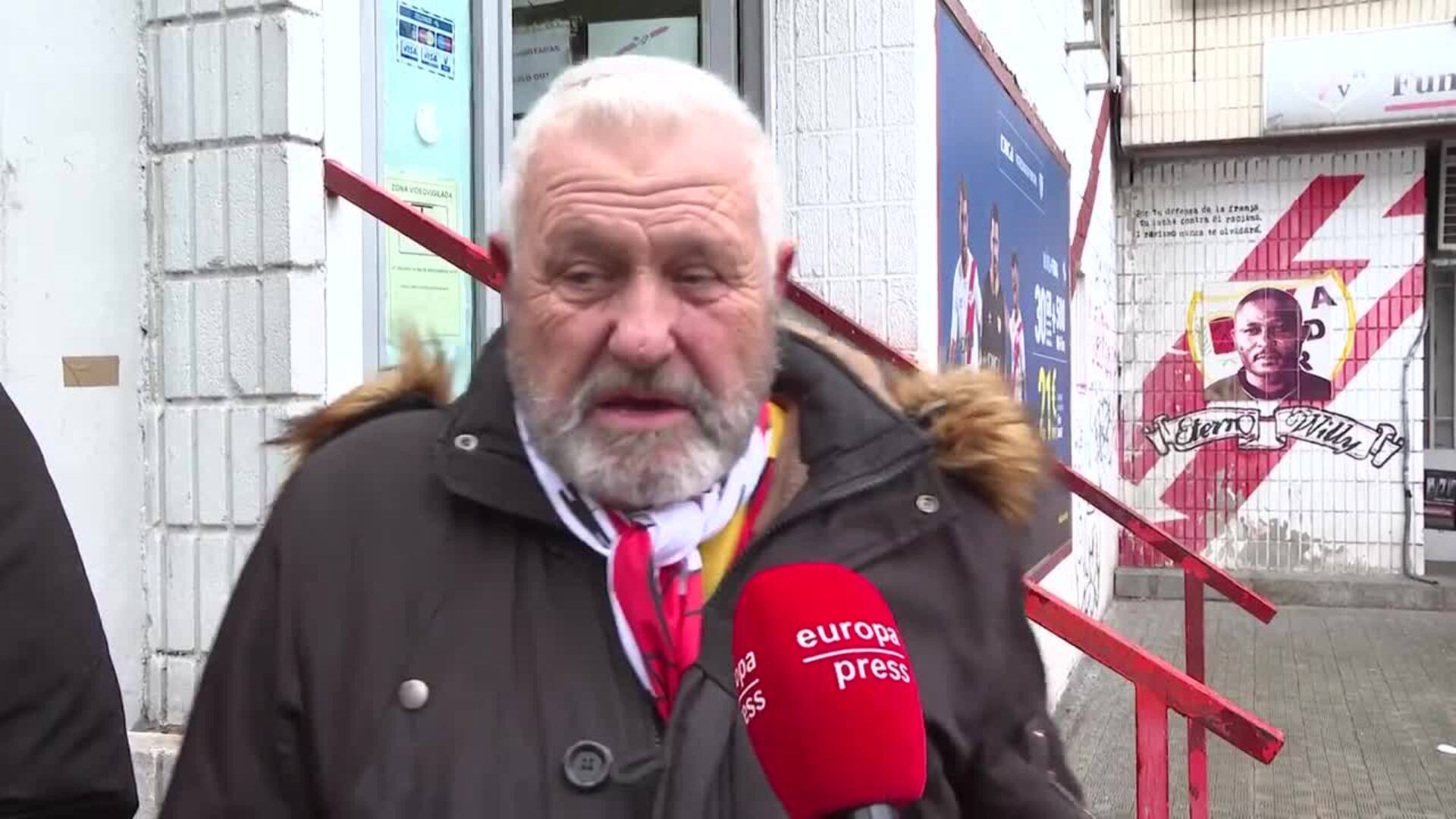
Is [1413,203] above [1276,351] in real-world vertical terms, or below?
above

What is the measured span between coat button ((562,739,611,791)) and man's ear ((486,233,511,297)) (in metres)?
0.55

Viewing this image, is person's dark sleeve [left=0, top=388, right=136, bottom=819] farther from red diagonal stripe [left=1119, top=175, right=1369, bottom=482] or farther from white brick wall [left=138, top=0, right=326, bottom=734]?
red diagonal stripe [left=1119, top=175, right=1369, bottom=482]

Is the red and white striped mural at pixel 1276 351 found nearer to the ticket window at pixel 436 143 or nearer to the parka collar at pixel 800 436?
the ticket window at pixel 436 143

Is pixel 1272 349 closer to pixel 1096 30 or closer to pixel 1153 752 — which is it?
pixel 1096 30

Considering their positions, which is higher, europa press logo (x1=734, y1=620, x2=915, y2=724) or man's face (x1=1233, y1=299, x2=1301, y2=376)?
man's face (x1=1233, y1=299, x2=1301, y2=376)

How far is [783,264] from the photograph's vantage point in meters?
1.68

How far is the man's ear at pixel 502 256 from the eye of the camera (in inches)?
63.0

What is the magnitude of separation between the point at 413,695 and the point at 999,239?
444cm

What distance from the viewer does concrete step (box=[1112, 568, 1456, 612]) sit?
9727 millimetres

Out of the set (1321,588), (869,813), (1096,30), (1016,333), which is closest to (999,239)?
(1016,333)

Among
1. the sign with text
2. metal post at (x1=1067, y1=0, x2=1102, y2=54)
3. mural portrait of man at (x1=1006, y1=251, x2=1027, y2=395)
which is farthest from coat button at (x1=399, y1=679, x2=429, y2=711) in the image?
the sign with text

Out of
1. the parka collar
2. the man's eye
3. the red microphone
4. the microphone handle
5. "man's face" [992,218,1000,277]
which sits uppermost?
"man's face" [992,218,1000,277]

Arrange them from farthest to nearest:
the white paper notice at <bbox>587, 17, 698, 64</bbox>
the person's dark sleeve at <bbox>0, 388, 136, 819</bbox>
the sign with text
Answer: the sign with text < the white paper notice at <bbox>587, 17, 698, 64</bbox> < the person's dark sleeve at <bbox>0, 388, 136, 819</bbox>

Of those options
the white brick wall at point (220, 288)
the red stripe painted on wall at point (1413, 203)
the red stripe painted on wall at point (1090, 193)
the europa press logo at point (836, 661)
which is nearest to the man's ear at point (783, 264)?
the europa press logo at point (836, 661)
